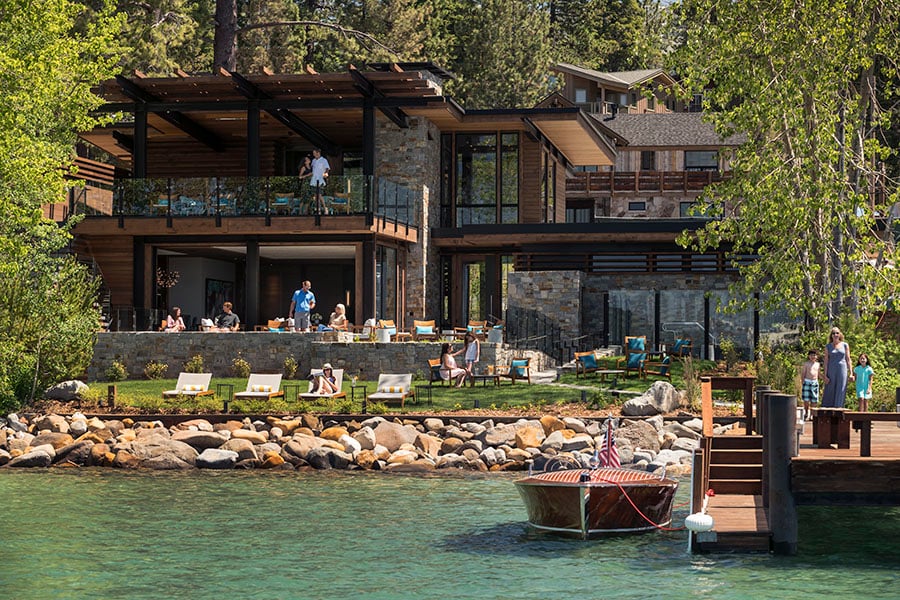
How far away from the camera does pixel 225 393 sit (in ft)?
93.9

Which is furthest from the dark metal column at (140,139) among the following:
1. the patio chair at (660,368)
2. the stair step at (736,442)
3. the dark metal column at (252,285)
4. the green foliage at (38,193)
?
the stair step at (736,442)

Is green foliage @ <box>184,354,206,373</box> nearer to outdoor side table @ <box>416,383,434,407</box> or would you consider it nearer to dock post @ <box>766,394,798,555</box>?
outdoor side table @ <box>416,383,434,407</box>

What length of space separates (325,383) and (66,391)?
5.97 meters

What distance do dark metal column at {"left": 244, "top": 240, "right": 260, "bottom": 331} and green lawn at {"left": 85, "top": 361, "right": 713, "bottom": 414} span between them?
5.77 m

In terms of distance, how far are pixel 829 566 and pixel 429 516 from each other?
587 centimetres

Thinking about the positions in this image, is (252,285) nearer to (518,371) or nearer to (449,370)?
(449,370)

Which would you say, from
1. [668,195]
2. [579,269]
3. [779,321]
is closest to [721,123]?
[779,321]

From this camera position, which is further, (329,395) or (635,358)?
(635,358)

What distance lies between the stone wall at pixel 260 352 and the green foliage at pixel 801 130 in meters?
7.98

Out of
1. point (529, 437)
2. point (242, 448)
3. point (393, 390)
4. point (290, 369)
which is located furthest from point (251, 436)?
point (290, 369)

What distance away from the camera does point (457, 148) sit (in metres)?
40.5

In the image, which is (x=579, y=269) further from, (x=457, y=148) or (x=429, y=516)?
(x=429, y=516)

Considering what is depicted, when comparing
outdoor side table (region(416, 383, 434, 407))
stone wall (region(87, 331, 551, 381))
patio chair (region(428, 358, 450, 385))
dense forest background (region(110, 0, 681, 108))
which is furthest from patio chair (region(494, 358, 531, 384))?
dense forest background (region(110, 0, 681, 108))

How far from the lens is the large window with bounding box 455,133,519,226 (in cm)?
4003
